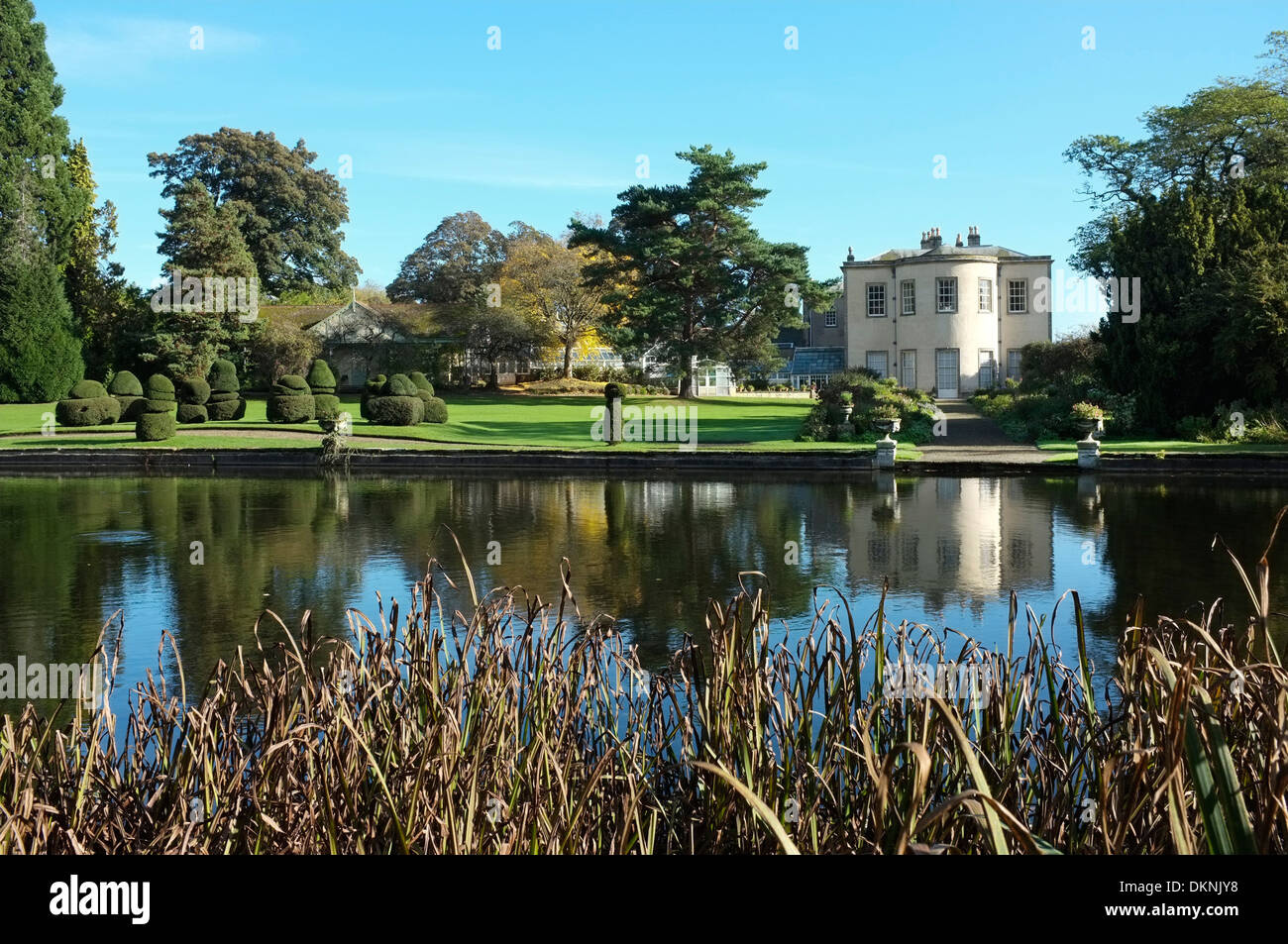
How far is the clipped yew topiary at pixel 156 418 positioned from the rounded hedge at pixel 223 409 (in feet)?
12.0

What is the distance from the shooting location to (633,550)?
48.8 ft

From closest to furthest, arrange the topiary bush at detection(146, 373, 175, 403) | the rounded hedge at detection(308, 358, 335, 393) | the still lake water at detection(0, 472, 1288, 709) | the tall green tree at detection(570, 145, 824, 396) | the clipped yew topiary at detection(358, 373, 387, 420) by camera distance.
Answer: the still lake water at detection(0, 472, 1288, 709) → the topiary bush at detection(146, 373, 175, 403) → the clipped yew topiary at detection(358, 373, 387, 420) → the rounded hedge at detection(308, 358, 335, 393) → the tall green tree at detection(570, 145, 824, 396)

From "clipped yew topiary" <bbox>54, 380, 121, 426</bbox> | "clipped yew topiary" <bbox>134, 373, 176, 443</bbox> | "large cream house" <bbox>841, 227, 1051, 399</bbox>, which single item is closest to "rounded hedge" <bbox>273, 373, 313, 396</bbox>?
"clipped yew topiary" <bbox>134, 373, 176, 443</bbox>

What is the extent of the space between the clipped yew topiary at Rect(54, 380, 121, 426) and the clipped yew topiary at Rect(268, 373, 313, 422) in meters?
4.68

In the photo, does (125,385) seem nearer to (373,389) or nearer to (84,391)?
(84,391)

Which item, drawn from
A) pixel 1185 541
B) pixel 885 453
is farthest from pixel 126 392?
pixel 1185 541

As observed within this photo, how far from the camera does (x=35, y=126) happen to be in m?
47.3

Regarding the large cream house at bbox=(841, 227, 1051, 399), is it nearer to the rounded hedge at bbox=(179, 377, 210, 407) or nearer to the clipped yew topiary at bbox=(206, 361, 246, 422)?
the clipped yew topiary at bbox=(206, 361, 246, 422)

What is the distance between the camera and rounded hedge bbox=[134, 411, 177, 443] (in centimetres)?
3097

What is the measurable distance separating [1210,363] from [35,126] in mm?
43494

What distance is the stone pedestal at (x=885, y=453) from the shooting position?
989 inches
